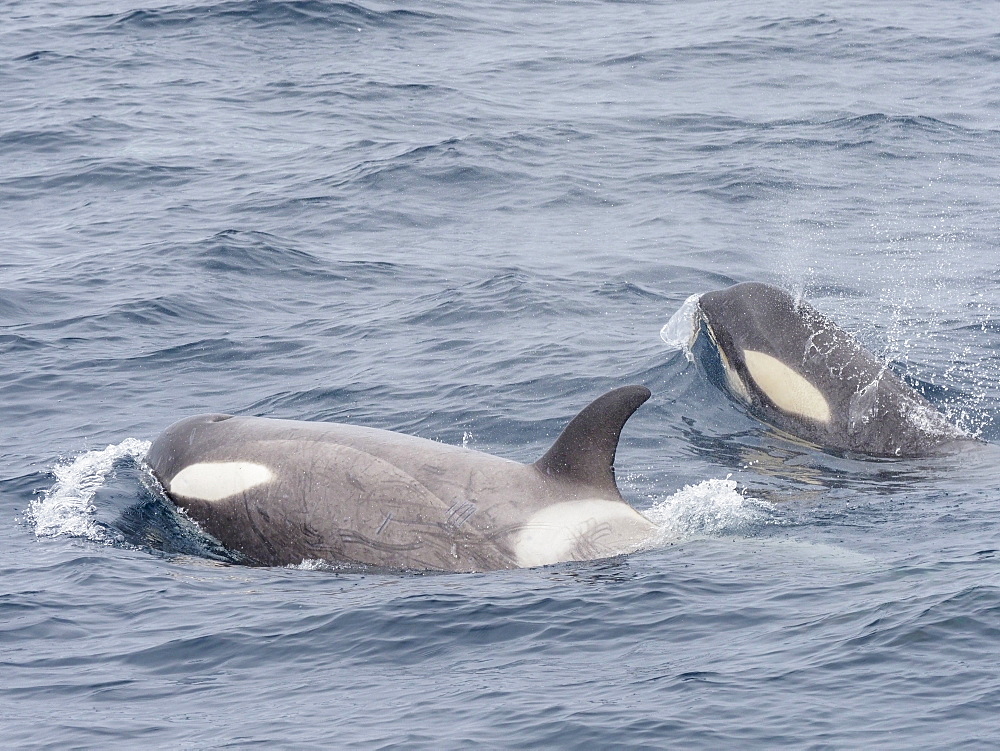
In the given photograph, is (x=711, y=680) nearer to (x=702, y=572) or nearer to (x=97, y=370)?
(x=702, y=572)

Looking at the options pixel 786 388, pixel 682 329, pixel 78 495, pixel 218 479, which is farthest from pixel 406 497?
pixel 682 329

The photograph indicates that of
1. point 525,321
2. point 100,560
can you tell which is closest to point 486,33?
point 525,321

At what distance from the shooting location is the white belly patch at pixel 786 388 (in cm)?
1326

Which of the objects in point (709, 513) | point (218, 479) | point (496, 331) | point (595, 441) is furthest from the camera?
point (496, 331)

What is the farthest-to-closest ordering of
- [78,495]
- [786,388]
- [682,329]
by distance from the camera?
[682,329], [786,388], [78,495]

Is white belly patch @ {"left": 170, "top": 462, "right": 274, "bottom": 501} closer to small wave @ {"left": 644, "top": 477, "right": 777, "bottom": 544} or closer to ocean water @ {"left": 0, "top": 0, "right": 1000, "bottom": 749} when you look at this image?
ocean water @ {"left": 0, "top": 0, "right": 1000, "bottom": 749}

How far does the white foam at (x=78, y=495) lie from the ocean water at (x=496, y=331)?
4cm

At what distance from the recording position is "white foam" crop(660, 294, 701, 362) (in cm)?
1539

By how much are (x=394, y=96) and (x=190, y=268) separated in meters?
10.4

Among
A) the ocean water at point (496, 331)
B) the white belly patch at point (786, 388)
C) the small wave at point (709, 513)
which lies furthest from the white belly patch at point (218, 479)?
the white belly patch at point (786, 388)

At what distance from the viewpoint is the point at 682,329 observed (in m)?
16.2

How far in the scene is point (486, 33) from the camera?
35.0 metres

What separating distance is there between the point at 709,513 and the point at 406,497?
247 cm

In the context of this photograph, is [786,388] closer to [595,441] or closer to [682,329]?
[682,329]
